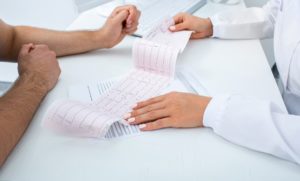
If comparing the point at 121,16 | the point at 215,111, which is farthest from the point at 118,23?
the point at 215,111

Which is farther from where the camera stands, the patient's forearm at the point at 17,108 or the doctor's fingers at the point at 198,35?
the doctor's fingers at the point at 198,35

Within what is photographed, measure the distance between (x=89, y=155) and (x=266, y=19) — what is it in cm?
75

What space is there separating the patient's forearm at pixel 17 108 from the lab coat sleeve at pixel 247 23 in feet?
1.90

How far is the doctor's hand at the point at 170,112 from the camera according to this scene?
2.05ft

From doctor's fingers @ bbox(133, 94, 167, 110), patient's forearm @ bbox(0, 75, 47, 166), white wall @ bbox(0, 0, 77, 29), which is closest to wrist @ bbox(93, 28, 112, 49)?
patient's forearm @ bbox(0, 75, 47, 166)

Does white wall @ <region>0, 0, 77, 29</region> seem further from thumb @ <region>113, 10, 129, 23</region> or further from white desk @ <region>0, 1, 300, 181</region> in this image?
white desk @ <region>0, 1, 300, 181</region>

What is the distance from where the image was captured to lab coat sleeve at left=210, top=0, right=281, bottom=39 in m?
0.98

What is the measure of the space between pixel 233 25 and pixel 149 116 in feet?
1.66

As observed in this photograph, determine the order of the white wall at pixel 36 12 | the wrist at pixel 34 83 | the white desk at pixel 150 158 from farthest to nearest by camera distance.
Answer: the white wall at pixel 36 12 < the wrist at pixel 34 83 < the white desk at pixel 150 158

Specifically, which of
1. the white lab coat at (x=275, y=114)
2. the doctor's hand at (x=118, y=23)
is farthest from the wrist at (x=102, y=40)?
the white lab coat at (x=275, y=114)

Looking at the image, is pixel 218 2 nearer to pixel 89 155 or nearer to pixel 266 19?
pixel 266 19

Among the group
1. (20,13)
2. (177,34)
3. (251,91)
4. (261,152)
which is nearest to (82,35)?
(177,34)

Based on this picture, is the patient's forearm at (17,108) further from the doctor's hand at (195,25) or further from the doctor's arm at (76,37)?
the doctor's hand at (195,25)

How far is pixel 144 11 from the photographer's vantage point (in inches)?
46.3
